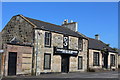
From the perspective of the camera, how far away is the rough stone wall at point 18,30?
75.2 ft

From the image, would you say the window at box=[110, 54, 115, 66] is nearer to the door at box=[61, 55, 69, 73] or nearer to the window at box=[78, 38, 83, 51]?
the window at box=[78, 38, 83, 51]

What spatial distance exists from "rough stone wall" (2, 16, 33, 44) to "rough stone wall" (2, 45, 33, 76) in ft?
5.75

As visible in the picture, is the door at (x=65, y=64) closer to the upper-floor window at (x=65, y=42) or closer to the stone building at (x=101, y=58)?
the upper-floor window at (x=65, y=42)

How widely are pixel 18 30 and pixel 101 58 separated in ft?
51.3

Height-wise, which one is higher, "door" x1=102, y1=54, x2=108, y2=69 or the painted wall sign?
the painted wall sign

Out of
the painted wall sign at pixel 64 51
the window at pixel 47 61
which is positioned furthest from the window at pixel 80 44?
the window at pixel 47 61

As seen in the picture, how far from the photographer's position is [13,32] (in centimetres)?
2444

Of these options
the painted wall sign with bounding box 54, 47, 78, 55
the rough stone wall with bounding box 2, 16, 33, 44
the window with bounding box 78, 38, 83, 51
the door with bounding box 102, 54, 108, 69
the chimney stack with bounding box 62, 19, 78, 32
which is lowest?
the door with bounding box 102, 54, 108, 69

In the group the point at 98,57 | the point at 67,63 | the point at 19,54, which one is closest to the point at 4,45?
the point at 19,54

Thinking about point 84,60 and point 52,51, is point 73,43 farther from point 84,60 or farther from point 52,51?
point 52,51

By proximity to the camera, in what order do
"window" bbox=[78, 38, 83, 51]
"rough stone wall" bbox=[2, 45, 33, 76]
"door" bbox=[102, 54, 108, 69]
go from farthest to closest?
"door" bbox=[102, 54, 108, 69] → "window" bbox=[78, 38, 83, 51] → "rough stone wall" bbox=[2, 45, 33, 76]

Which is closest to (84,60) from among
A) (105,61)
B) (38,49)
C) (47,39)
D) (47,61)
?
(105,61)

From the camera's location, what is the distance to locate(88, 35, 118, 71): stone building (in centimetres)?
3125

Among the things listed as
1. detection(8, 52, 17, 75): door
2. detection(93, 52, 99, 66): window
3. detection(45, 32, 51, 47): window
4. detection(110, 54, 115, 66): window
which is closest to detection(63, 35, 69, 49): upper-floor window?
detection(45, 32, 51, 47): window
